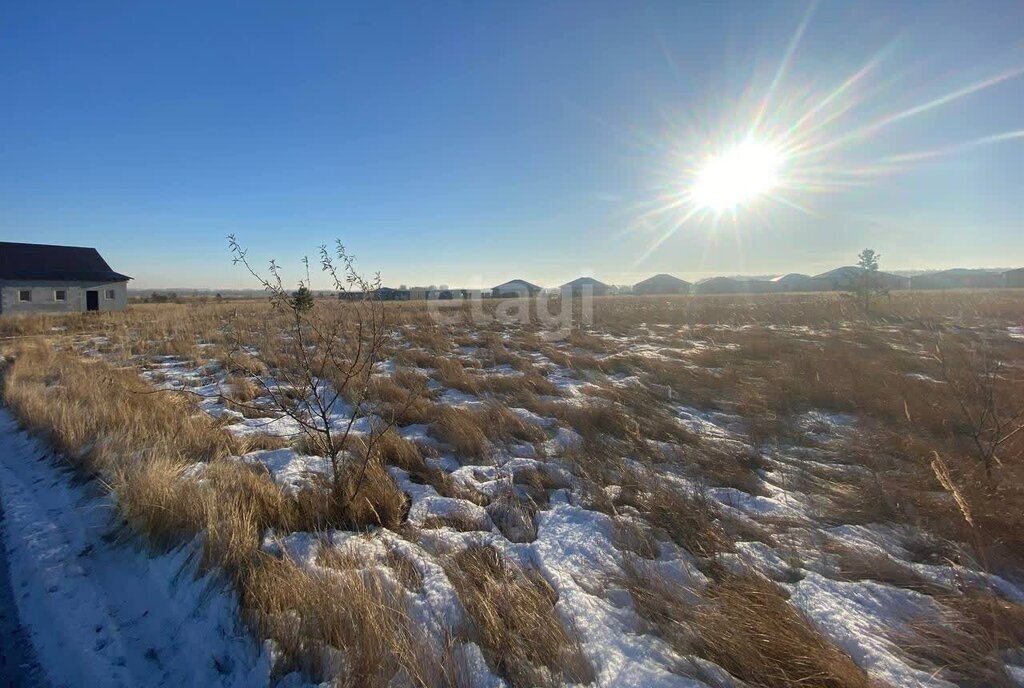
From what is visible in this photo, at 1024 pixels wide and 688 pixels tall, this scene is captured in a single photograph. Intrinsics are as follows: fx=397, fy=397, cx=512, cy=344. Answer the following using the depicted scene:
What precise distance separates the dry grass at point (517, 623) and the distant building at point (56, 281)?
3585cm

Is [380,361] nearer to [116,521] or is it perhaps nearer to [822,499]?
[116,521]

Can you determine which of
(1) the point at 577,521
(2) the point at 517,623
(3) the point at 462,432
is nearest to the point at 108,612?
(2) the point at 517,623

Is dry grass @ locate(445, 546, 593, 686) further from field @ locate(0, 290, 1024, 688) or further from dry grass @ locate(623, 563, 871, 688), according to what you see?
dry grass @ locate(623, 563, 871, 688)

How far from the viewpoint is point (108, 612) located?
2.17 metres

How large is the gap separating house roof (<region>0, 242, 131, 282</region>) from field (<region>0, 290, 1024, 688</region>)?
2837 cm

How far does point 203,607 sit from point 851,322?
2609 centimetres

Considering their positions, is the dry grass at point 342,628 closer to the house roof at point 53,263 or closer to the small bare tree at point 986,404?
the small bare tree at point 986,404

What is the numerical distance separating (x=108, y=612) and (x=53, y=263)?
37888 mm

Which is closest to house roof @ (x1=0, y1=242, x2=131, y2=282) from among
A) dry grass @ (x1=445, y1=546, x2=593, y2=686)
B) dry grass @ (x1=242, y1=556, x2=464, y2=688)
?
dry grass @ (x1=242, y1=556, x2=464, y2=688)

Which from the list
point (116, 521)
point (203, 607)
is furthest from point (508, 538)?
point (116, 521)

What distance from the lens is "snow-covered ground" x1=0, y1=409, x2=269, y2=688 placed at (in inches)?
73.0

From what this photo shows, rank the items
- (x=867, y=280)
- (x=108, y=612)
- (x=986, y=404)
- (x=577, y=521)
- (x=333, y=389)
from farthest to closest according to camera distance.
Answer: (x=867, y=280) < (x=333, y=389) < (x=986, y=404) < (x=577, y=521) < (x=108, y=612)

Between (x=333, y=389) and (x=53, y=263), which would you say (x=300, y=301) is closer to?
(x=333, y=389)

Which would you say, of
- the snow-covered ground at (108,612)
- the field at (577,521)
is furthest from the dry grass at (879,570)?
the snow-covered ground at (108,612)
